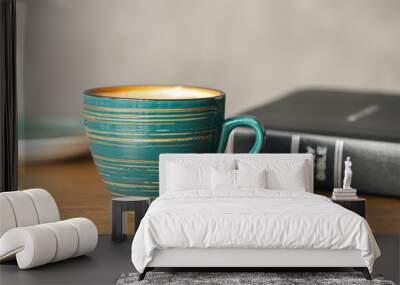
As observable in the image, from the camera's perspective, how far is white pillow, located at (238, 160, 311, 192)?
4.15 m

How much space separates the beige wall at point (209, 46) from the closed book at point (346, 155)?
0.64 m

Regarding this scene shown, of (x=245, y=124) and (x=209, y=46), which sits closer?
(x=245, y=124)

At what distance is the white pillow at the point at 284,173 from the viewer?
415 centimetres

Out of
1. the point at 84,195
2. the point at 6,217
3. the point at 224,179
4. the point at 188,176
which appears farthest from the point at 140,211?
the point at 84,195

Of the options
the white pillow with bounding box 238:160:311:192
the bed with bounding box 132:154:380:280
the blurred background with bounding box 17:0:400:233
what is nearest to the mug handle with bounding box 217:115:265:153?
the white pillow with bounding box 238:160:311:192

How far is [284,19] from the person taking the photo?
18.7 ft

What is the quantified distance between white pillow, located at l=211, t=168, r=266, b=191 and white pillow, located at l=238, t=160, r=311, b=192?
0.07 meters

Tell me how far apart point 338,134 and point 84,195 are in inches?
60.8

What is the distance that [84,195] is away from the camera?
514 centimetres

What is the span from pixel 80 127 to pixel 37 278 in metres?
2.51

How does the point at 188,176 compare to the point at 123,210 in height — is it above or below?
above

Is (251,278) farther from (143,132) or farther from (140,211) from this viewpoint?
(143,132)

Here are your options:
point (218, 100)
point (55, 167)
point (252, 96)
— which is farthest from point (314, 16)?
point (55, 167)

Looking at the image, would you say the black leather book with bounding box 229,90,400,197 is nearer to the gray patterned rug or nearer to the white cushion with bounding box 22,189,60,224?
the gray patterned rug
